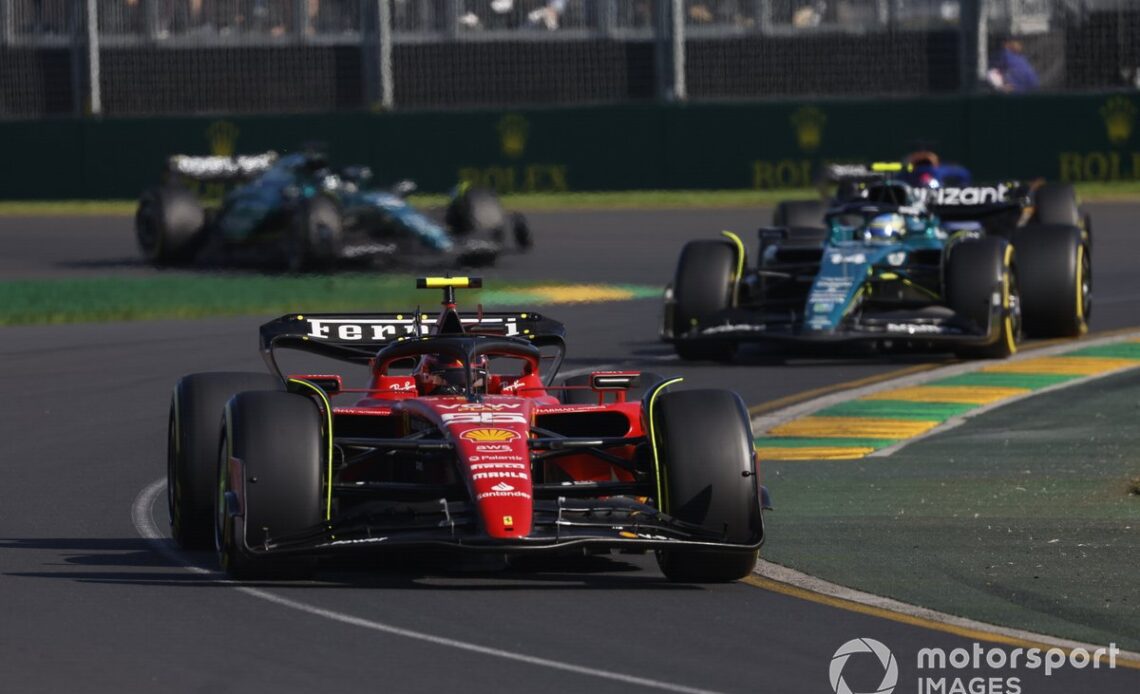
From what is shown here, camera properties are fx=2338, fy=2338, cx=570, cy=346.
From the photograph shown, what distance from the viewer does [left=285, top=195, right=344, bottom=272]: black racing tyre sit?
27891 millimetres

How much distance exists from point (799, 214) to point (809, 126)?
13961 millimetres

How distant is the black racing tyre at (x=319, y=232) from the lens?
27.9 meters

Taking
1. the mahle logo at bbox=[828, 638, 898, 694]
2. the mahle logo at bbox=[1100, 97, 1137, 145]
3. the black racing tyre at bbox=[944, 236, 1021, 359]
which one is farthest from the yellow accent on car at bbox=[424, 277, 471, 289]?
the mahle logo at bbox=[1100, 97, 1137, 145]

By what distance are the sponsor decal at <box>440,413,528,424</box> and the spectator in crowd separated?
29.4 m

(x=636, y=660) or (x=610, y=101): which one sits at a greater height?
(x=610, y=101)

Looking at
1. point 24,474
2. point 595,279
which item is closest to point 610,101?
point 595,279

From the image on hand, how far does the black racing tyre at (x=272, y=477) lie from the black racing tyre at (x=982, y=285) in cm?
1046

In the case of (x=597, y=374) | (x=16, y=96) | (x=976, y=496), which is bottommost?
(x=976, y=496)

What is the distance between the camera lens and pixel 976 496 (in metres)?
13.1

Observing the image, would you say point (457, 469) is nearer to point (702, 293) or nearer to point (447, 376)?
point (447, 376)

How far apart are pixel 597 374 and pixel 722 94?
98.6 ft

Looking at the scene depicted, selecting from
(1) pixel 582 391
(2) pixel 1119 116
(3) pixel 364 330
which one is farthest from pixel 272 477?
(2) pixel 1119 116

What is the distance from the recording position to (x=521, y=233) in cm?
3072

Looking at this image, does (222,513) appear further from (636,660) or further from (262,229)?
(262,229)
